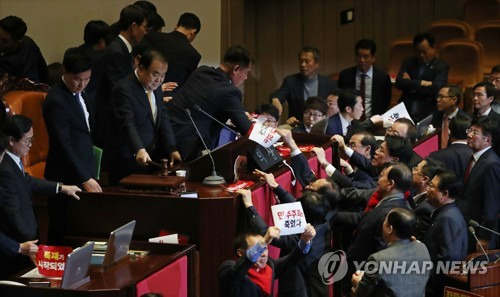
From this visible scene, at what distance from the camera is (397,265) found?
4.49m

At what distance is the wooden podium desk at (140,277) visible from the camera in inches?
155

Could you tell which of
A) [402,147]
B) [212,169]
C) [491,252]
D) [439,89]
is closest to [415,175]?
[402,147]

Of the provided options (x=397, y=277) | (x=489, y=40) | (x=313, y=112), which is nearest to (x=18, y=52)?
(x=313, y=112)

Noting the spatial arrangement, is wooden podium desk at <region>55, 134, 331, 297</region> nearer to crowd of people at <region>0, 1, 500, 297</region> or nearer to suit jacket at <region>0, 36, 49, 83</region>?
crowd of people at <region>0, 1, 500, 297</region>

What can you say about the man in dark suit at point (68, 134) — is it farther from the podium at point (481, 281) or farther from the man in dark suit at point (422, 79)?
the man in dark suit at point (422, 79)

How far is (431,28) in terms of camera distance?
9.71 metres

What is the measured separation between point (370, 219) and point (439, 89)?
11.5 feet

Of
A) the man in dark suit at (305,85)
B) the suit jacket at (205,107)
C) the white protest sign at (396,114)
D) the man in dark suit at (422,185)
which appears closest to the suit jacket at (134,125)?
the suit jacket at (205,107)

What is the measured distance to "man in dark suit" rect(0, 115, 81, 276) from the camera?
4.46 m

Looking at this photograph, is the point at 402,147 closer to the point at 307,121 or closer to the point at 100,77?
the point at 307,121

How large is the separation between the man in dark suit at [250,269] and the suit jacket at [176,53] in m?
2.46

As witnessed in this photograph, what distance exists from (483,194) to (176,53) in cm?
219

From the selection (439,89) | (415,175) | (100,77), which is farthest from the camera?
(439,89)

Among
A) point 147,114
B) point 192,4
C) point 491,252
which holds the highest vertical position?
point 192,4
